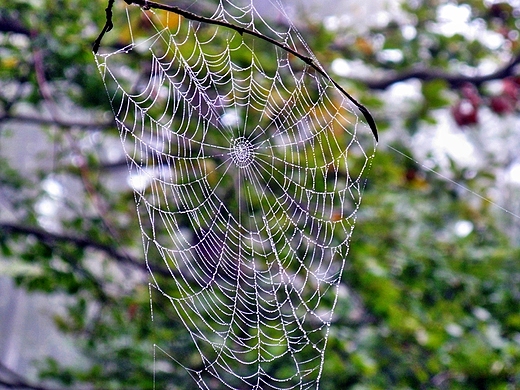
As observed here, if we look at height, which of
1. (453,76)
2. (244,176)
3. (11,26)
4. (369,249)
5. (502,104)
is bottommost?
(369,249)

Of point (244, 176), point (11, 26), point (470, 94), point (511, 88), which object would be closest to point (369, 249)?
point (244, 176)

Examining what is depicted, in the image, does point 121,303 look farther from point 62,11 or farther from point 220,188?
point 62,11

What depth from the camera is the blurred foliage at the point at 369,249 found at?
2.58 m

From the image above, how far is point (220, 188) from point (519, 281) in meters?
1.81

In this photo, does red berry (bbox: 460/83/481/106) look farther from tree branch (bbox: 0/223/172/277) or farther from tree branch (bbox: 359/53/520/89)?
tree branch (bbox: 0/223/172/277)

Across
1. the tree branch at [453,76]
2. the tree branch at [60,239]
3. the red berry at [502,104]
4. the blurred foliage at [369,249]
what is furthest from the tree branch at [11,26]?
the red berry at [502,104]

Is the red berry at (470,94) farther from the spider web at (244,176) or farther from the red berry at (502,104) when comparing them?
the spider web at (244,176)

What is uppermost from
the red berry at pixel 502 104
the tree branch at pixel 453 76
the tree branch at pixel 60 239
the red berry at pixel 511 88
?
the tree branch at pixel 453 76

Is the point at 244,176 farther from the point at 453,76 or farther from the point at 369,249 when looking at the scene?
the point at 453,76

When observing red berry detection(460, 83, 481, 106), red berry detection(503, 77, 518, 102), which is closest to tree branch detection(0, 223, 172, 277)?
red berry detection(460, 83, 481, 106)

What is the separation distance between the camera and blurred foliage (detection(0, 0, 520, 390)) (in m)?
2.58

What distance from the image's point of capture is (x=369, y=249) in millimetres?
2771

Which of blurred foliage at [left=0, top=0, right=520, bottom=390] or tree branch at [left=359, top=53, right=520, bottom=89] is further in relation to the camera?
tree branch at [left=359, top=53, right=520, bottom=89]

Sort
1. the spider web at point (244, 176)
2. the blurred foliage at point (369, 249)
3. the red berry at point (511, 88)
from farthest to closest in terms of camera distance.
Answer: the red berry at point (511, 88) < the blurred foliage at point (369, 249) < the spider web at point (244, 176)
